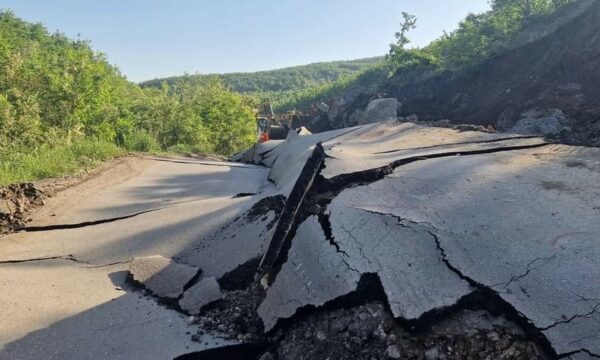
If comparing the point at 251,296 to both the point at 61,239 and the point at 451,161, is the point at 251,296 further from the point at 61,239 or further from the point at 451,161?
the point at 61,239

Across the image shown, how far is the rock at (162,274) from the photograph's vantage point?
3.54 meters

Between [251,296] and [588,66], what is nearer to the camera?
[251,296]

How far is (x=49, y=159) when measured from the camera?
786cm

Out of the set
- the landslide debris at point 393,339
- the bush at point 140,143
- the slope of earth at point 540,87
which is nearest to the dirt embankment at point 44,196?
the landslide debris at point 393,339

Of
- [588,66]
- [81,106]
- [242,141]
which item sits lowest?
[242,141]

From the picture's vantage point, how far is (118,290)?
3.68 metres

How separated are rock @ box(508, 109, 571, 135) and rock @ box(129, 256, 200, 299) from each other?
6.19 metres

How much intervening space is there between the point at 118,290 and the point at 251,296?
1.23m

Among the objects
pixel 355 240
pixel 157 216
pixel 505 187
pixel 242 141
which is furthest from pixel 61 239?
pixel 242 141

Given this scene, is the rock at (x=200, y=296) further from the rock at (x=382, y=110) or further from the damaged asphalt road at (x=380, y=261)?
the rock at (x=382, y=110)

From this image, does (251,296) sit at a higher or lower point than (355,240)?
lower

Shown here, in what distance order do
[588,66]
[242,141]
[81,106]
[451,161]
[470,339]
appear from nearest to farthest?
[470,339] → [451,161] → [588,66] → [81,106] → [242,141]

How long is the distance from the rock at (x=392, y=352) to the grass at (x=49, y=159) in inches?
241

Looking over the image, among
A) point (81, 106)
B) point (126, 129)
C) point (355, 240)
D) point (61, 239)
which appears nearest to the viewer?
point (355, 240)
